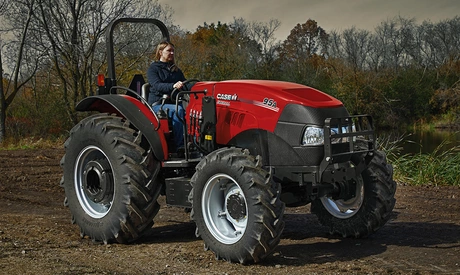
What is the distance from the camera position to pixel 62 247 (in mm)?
5465

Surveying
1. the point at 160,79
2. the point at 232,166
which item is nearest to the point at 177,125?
the point at 160,79

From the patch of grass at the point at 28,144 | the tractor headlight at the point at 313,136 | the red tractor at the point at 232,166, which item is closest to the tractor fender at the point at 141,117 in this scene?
the red tractor at the point at 232,166

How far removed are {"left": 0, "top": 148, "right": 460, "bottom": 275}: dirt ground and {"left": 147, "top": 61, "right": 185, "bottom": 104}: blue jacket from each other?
1.42 m

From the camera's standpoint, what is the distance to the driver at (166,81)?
595cm

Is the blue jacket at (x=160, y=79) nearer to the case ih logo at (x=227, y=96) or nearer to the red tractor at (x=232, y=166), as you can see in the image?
the red tractor at (x=232, y=166)

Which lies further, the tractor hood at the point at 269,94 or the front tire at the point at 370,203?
the front tire at the point at 370,203

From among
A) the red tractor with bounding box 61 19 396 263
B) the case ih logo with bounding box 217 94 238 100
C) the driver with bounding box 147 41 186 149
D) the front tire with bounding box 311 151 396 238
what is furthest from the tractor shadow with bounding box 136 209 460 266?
the case ih logo with bounding box 217 94 238 100

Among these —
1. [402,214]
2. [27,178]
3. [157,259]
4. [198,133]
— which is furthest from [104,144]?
[27,178]

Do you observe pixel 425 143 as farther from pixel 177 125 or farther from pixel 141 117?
pixel 141 117

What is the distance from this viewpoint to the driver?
5.95 m

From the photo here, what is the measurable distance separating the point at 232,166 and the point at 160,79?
174 cm

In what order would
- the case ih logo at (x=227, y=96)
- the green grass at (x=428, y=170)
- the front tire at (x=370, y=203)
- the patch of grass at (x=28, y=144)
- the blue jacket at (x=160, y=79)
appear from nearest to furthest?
the case ih logo at (x=227, y=96) < the front tire at (x=370, y=203) < the blue jacket at (x=160, y=79) < the green grass at (x=428, y=170) < the patch of grass at (x=28, y=144)

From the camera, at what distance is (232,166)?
4.88 m

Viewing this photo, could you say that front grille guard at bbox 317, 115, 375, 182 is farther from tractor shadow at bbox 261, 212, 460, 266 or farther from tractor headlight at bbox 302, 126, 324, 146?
tractor shadow at bbox 261, 212, 460, 266
